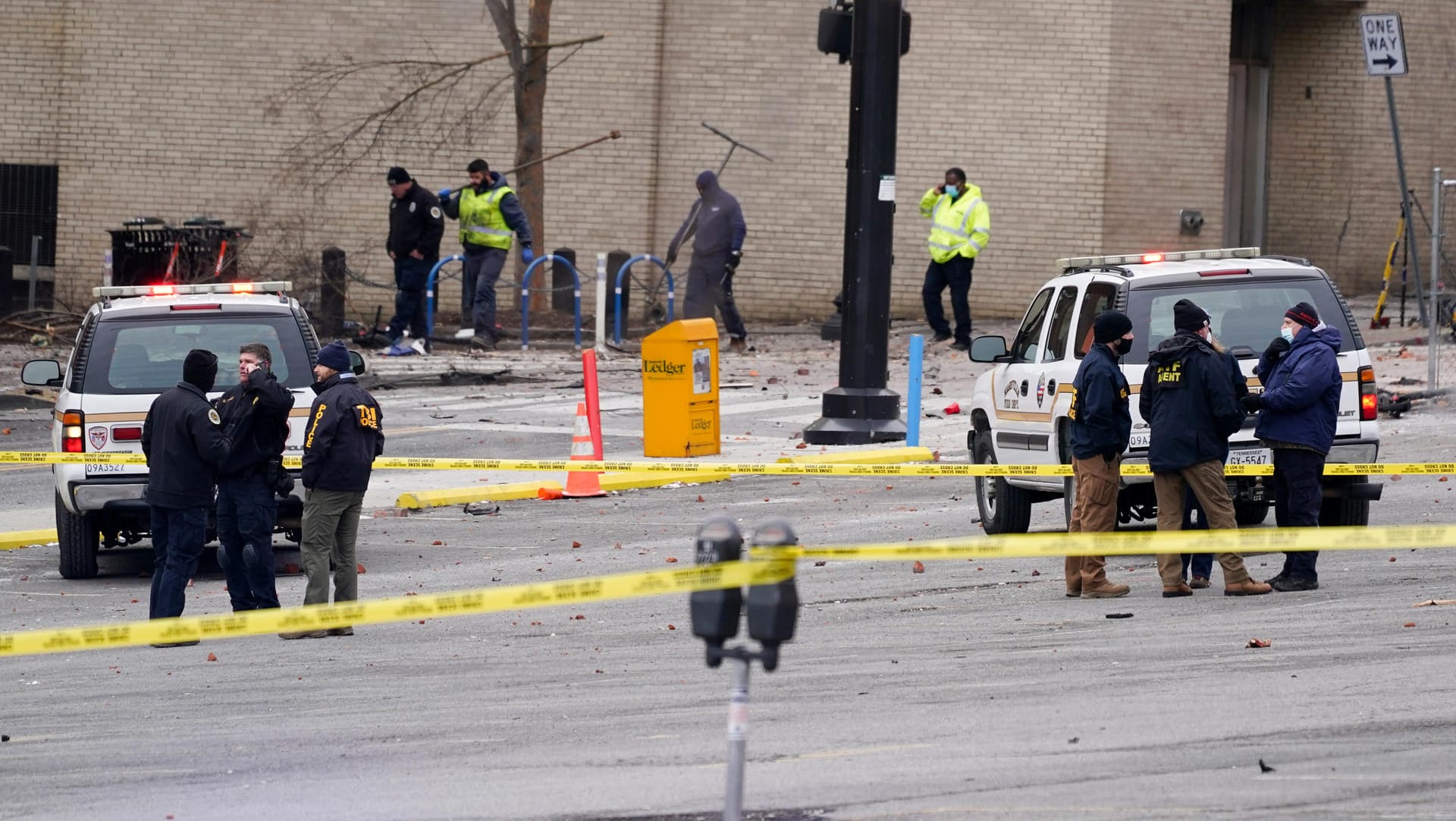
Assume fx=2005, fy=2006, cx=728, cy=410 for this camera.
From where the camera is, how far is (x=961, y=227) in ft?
76.6

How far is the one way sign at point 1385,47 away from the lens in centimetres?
1912

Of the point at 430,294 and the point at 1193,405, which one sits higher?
the point at 430,294

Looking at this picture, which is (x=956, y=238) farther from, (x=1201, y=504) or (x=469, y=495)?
(x=1201, y=504)

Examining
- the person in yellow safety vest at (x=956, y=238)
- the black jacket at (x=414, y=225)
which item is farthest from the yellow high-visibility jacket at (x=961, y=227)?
the black jacket at (x=414, y=225)

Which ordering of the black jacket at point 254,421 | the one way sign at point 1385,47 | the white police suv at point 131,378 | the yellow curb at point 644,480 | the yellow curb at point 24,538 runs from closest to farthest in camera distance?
the black jacket at point 254,421 < the white police suv at point 131,378 < the yellow curb at point 24,538 < the yellow curb at point 644,480 < the one way sign at point 1385,47

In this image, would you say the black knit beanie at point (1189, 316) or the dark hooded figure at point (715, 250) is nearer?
the black knit beanie at point (1189, 316)

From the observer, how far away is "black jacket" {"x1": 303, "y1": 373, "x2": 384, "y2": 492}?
33.2 ft

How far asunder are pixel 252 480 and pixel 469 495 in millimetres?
4650

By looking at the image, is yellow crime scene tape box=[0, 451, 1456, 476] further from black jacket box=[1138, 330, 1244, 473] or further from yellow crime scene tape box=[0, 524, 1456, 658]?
yellow crime scene tape box=[0, 524, 1456, 658]

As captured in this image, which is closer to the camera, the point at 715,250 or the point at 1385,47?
the point at 1385,47

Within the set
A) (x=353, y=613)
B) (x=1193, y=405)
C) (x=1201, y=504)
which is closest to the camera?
(x=353, y=613)

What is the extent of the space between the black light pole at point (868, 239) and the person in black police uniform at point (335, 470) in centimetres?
721

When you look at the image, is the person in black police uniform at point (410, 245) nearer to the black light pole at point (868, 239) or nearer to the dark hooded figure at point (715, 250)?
the dark hooded figure at point (715, 250)

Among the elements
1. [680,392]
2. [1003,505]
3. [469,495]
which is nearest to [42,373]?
[469,495]
